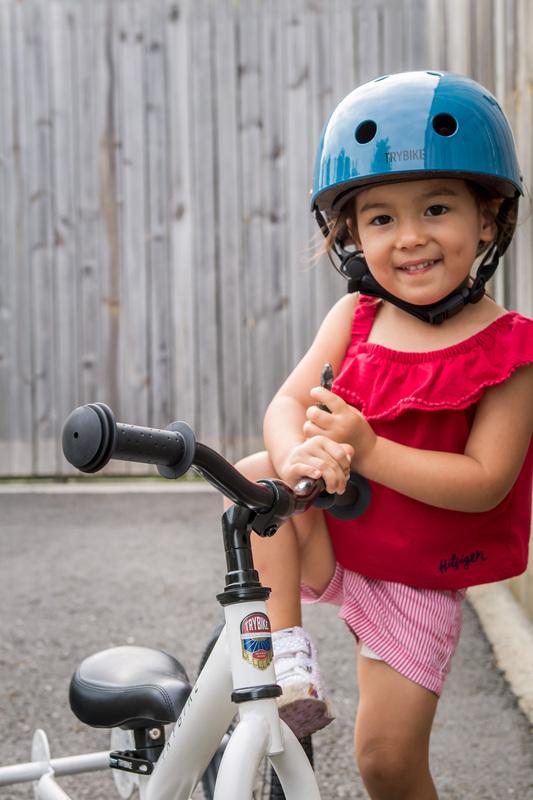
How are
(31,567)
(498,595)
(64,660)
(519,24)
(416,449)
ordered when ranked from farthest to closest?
(31,567)
(498,595)
(519,24)
(64,660)
(416,449)

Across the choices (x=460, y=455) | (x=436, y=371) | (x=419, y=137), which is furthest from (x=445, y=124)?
(x=460, y=455)

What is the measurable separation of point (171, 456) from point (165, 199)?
5228 millimetres

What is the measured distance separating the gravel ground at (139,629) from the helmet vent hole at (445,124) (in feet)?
5.11

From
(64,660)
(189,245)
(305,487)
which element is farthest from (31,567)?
(305,487)

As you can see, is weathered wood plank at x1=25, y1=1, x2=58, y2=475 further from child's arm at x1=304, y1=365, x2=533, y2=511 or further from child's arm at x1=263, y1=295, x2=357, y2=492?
child's arm at x1=304, y1=365, x2=533, y2=511

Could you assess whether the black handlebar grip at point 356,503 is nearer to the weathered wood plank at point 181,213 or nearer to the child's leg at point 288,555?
the child's leg at point 288,555

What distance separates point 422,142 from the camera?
A: 1.83 meters

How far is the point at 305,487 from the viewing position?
145 cm

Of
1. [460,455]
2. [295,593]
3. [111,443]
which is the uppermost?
[111,443]

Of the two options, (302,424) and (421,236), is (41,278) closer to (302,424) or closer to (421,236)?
(302,424)

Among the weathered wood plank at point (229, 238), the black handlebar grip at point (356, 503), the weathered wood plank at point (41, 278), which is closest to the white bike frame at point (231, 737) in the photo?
the black handlebar grip at point (356, 503)

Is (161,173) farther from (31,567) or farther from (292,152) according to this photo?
(31,567)

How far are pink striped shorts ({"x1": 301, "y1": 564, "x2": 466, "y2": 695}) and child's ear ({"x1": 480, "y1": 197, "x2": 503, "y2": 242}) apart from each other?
2.24ft

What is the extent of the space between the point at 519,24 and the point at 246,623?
3009 mm
